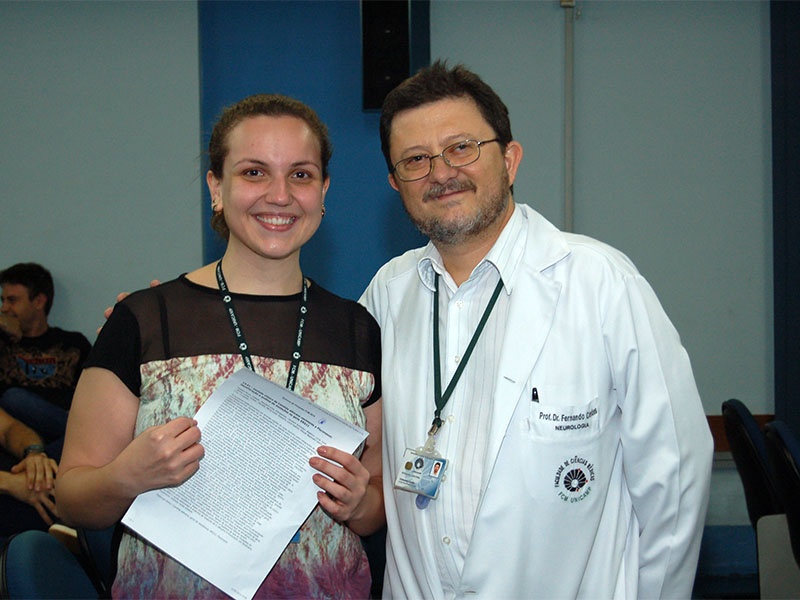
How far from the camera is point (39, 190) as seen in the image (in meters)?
4.79

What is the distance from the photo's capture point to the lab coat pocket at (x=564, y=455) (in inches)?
65.6

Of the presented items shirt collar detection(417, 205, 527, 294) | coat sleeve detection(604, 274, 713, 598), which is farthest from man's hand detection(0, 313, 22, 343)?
coat sleeve detection(604, 274, 713, 598)

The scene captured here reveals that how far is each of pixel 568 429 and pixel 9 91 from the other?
4.60 metres

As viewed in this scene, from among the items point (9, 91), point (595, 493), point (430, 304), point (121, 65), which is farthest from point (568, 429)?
point (9, 91)

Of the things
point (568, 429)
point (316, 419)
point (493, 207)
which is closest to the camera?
point (316, 419)

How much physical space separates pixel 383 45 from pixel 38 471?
292 centimetres

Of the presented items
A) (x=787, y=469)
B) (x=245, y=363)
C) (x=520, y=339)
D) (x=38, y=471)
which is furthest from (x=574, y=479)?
(x=38, y=471)

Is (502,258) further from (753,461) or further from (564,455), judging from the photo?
(753,461)

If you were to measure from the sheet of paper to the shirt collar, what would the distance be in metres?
0.63

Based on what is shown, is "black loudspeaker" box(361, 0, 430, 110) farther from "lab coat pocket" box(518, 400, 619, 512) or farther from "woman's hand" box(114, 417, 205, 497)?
"woman's hand" box(114, 417, 205, 497)

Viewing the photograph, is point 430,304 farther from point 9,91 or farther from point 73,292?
point 9,91

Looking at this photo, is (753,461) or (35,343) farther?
(35,343)

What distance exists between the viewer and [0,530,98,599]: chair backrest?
1.37 m

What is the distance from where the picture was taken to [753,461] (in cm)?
285
